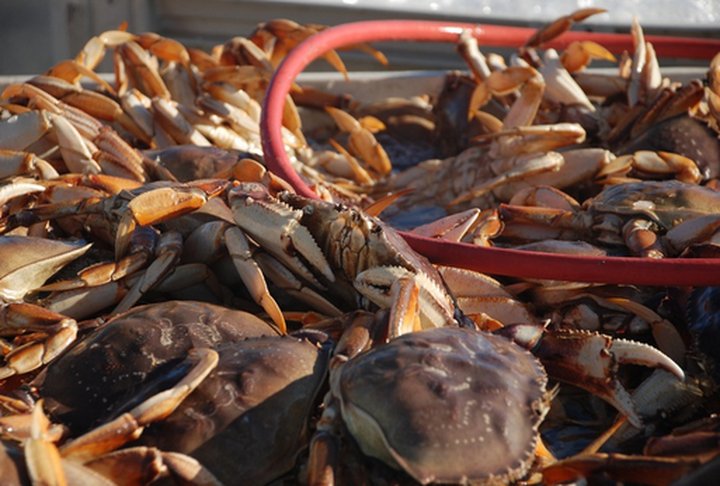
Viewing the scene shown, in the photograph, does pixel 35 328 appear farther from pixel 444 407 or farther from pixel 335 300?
pixel 444 407

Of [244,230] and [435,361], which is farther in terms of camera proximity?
[244,230]

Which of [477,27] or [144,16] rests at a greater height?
[477,27]

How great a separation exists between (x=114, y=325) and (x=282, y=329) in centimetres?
36

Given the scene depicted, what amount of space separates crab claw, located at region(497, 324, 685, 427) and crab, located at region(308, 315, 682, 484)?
0.55ft

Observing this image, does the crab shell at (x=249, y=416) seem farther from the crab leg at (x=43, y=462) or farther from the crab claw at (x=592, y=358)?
the crab claw at (x=592, y=358)

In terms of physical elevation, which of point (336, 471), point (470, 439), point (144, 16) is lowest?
point (144, 16)

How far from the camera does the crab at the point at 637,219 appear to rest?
7.90 feet

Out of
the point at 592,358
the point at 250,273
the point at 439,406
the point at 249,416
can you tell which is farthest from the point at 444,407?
the point at 250,273

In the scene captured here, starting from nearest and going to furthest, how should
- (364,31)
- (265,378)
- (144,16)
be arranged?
(265,378) < (364,31) < (144,16)

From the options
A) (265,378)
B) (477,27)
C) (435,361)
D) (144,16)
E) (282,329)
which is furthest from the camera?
(144,16)

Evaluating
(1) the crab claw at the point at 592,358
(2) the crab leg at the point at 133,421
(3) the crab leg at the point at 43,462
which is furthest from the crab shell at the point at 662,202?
(3) the crab leg at the point at 43,462

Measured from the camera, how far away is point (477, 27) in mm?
4090

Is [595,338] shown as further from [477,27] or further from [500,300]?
[477,27]

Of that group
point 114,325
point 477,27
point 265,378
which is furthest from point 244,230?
point 477,27
